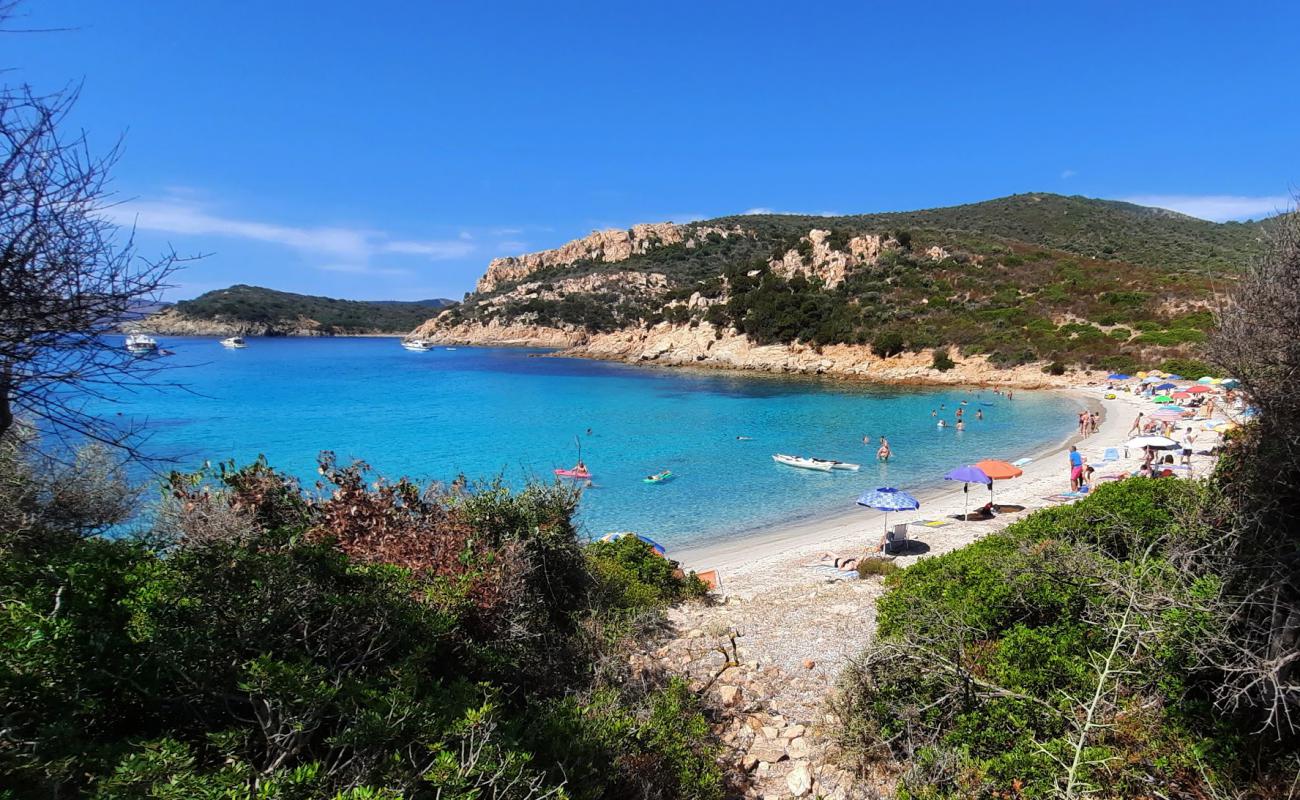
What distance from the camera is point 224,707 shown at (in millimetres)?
3365

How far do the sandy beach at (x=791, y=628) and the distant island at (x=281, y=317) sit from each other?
139 metres

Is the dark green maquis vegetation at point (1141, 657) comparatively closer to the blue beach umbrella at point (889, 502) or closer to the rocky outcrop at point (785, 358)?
the blue beach umbrella at point (889, 502)

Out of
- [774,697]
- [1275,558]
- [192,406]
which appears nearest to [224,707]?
[774,697]

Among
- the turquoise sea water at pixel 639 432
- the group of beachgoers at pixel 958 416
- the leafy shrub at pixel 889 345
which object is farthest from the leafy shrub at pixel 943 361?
the group of beachgoers at pixel 958 416

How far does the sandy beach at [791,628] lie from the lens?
562 cm

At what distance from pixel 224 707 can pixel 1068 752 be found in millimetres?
5498

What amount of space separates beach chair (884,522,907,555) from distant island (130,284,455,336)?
462ft

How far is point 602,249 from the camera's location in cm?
13812

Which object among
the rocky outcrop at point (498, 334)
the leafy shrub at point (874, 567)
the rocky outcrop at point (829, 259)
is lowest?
the leafy shrub at point (874, 567)

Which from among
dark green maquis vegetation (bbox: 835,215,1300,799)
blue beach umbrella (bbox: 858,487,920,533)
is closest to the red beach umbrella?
blue beach umbrella (bbox: 858,487,920,533)

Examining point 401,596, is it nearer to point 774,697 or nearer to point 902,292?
point 774,697

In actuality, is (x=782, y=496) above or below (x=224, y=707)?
below

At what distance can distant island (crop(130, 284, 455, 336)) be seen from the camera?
458 feet

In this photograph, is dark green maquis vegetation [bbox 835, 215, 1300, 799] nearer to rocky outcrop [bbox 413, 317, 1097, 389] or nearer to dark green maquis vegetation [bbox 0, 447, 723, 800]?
dark green maquis vegetation [bbox 0, 447, 723, 800]
